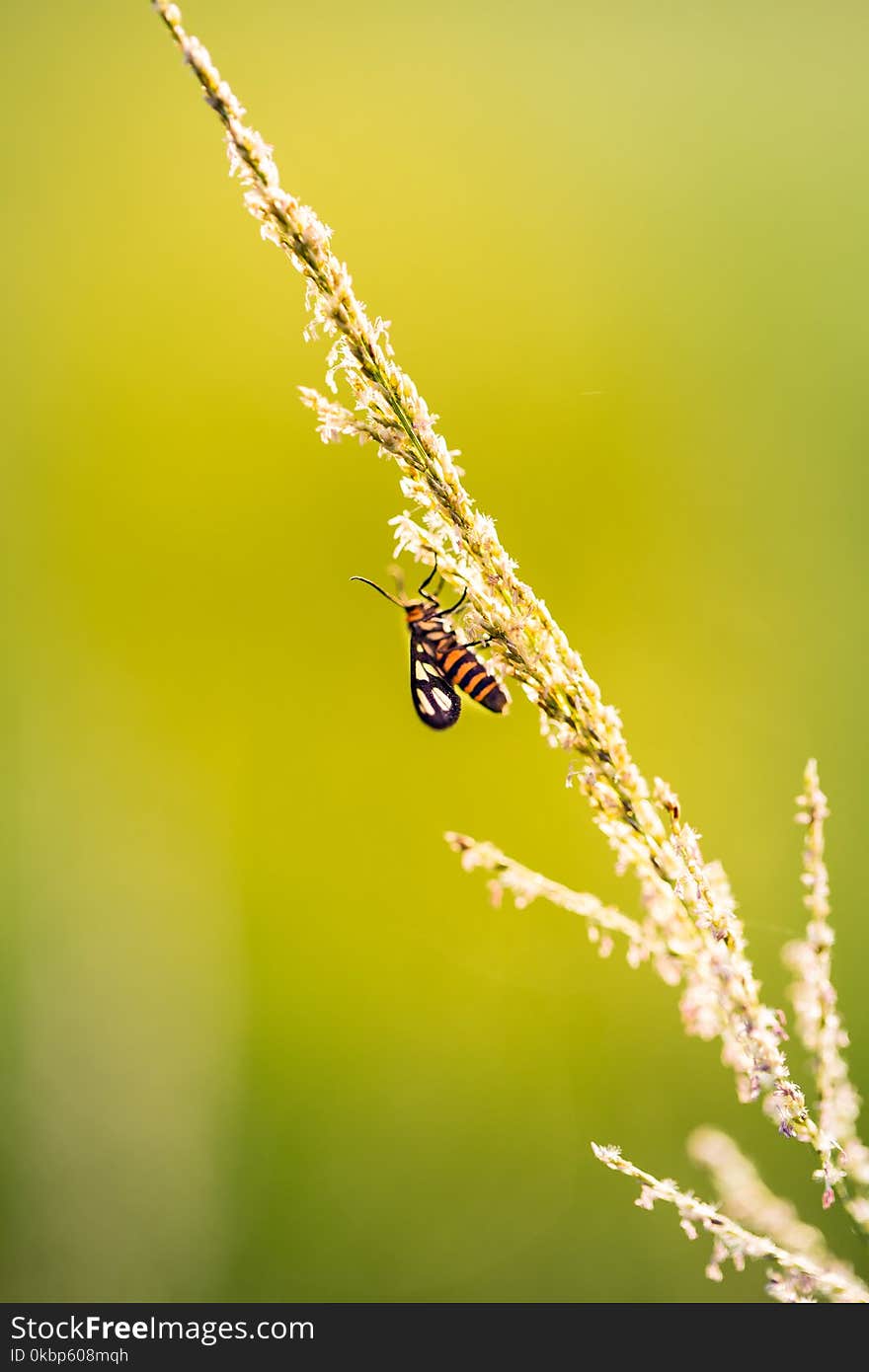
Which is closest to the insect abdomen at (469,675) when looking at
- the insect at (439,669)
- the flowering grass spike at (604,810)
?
the insect at (439,669)

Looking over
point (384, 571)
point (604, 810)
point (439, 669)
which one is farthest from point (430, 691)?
point (384, 571)

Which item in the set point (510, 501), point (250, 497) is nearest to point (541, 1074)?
point (510, 501)

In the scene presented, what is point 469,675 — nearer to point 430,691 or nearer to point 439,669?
point 439,669

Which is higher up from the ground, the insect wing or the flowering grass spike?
the insect wing

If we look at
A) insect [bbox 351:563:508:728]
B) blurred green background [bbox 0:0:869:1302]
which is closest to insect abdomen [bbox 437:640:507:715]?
insect [bbox 351:563:508:728]

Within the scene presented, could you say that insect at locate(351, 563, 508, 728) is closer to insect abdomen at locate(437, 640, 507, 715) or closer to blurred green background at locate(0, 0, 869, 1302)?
insect abdomen at locate(437, 640, 507, 715)
